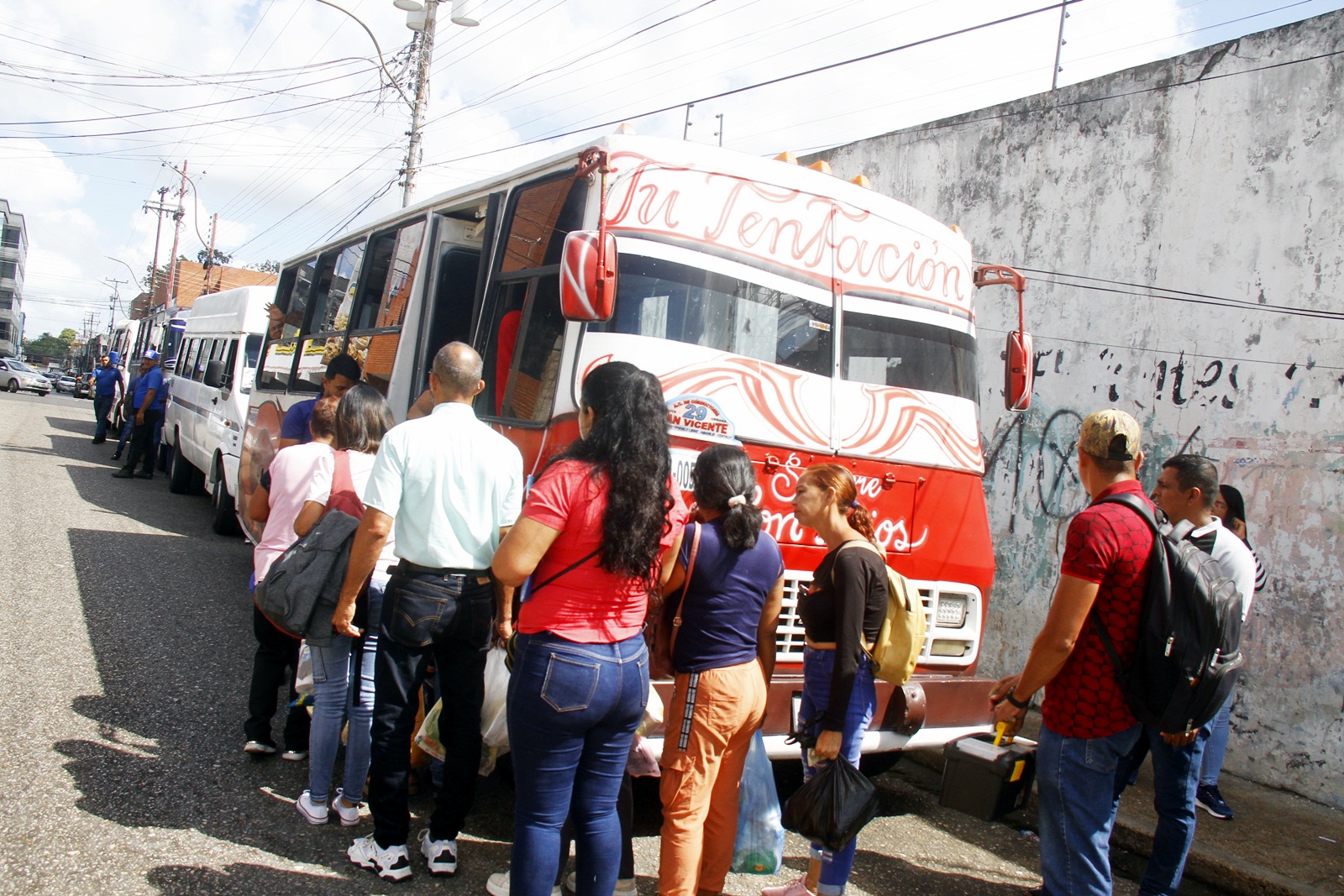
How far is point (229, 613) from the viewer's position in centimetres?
701

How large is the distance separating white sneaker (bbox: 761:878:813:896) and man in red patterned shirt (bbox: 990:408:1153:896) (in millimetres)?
903

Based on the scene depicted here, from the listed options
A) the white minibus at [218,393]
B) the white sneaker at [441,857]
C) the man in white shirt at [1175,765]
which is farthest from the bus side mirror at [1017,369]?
the white minibus at [218,393]

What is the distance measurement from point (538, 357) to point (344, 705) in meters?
1.70

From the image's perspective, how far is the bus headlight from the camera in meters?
4.71

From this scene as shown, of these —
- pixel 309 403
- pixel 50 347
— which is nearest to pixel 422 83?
pixel 309 403

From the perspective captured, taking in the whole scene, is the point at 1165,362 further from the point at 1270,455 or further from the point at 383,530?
the point at 383,530

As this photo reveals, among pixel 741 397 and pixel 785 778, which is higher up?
pixel 741 397

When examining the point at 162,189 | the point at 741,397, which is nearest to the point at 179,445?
the point at 741,397

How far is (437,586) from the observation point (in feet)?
11.0

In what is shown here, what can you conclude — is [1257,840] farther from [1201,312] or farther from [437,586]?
[437,586]

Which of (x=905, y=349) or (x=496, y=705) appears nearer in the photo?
(x=496, y=705)

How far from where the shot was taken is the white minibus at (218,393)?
10.3 meters

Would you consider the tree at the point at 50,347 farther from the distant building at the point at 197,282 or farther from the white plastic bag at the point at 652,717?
the white plastic bag at the point at 652,717

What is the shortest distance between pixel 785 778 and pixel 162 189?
194 ft
